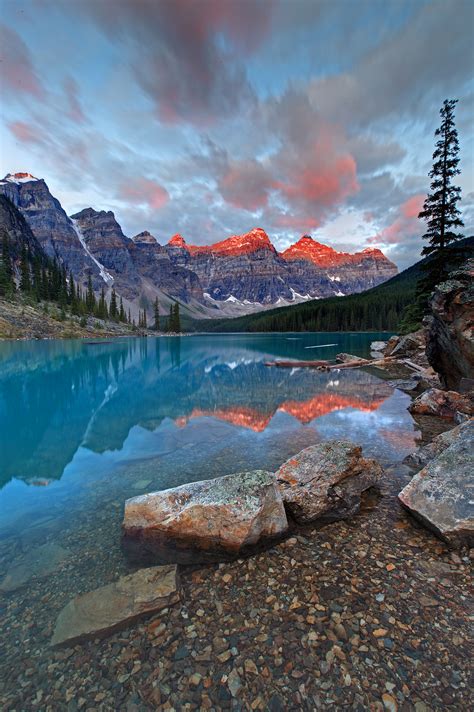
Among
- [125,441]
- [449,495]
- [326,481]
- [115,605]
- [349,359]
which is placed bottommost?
[125,441]

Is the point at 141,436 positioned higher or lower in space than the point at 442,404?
lower

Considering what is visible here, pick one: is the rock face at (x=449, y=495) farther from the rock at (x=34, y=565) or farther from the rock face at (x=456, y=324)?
the rock face at (x=456, y=324)

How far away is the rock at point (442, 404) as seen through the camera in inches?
631

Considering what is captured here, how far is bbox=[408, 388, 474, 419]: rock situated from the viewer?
16016mm

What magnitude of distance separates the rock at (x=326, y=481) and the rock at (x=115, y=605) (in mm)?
3311

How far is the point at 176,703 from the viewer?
399 centimetres

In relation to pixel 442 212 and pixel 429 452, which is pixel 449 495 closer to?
pixel 429 452

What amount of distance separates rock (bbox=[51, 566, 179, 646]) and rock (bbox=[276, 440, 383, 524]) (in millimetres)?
3311

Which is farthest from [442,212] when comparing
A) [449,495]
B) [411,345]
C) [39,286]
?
[39,286]

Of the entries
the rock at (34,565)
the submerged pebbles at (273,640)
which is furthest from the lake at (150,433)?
the submerged pebbles at (273,640)

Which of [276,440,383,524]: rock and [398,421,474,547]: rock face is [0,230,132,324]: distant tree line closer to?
[276,440,383,524]: rock

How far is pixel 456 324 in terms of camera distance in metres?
16.5

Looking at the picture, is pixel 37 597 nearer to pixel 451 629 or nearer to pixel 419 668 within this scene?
pixel 419 668

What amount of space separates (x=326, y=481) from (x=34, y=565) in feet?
22.9
